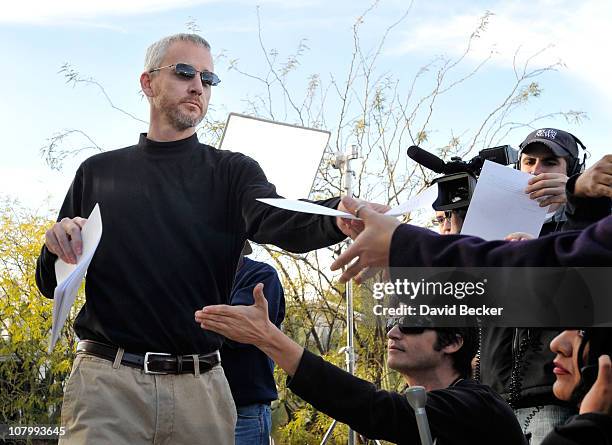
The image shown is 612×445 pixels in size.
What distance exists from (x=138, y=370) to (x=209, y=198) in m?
0.63

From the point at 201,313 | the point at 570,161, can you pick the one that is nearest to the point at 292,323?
the point at 570,161

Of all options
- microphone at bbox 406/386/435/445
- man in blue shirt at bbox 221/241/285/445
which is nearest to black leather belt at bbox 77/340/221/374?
microphone at bbox 406/386/435/445

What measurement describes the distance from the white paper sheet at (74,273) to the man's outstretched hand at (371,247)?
905 millimetres

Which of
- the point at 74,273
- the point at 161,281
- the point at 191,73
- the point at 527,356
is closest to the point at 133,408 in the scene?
the point at 161,281

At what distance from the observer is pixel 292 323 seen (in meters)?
9.62

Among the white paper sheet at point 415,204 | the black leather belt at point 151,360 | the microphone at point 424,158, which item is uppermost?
the microphone at point 424,158


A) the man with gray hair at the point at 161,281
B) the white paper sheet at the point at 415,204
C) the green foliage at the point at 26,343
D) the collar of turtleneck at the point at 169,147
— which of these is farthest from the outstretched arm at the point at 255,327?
the green foliage at the point at 26,343

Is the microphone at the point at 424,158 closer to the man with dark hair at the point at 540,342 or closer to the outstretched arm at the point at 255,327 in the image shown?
the man with dark hair at the point at 540,342

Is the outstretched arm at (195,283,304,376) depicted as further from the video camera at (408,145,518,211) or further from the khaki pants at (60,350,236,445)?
the video camera at (408,145,518,211)

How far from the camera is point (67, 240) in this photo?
9.17ft

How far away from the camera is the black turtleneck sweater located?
2.81 meters

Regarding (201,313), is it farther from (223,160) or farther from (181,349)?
(223,160)

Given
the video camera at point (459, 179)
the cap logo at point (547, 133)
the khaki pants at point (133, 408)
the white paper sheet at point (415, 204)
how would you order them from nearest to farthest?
the white paper sheet at point (415, 204), the khaki pants at point (133, 408), the video camera at point (459, 179), the cap logo at point (547, 133)

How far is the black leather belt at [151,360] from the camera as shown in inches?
110
